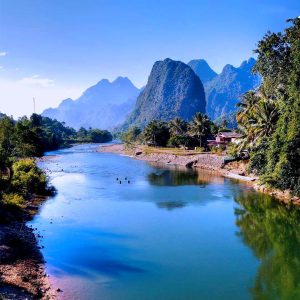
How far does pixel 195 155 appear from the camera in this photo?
94.3 metres

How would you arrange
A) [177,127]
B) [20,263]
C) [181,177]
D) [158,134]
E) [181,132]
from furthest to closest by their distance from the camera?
[158,134]
[177,127]
[181,132]
[181,177]
[20,263]

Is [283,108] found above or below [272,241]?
above

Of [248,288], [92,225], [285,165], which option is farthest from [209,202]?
[248,288]

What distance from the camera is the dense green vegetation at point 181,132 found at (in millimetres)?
103688

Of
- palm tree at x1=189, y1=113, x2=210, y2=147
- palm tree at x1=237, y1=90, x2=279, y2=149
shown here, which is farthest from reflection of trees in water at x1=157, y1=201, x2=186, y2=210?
palm tree at x1=189, y1=113, x2=210, y2=147

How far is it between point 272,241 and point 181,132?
88203mm

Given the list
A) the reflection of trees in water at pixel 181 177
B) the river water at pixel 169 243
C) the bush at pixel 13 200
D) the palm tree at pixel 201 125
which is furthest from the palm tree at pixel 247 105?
the bush at pixel 13 200

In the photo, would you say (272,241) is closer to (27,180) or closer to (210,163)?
(27,180)

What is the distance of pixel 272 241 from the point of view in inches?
1314

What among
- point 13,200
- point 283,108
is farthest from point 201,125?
point 13,200

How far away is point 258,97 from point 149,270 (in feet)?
156

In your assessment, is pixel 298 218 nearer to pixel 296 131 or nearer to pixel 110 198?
pixel 296 131

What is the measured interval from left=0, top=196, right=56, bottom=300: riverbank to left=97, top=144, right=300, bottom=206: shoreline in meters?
30.5

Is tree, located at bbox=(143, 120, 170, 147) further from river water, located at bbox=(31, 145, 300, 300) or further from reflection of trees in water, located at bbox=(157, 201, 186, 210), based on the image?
reflection of trees in water, located at bbox=(157, 201, 186, 210)
